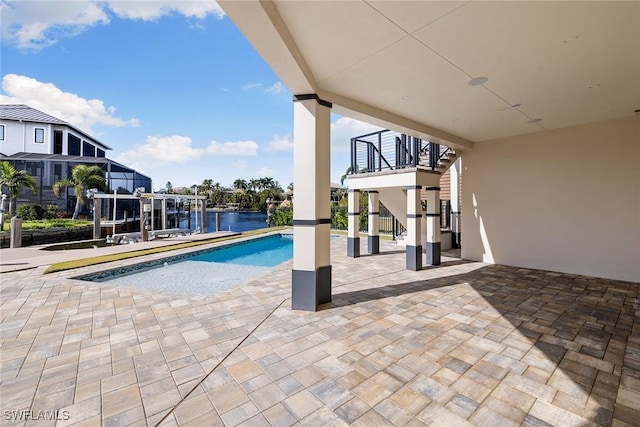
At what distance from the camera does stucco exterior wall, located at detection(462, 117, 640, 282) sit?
548cm

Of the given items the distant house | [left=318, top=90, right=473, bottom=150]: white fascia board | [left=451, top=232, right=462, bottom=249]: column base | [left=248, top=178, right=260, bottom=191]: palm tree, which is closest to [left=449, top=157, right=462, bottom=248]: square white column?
[left=451, top=232, right=462, bottom=249]: column base

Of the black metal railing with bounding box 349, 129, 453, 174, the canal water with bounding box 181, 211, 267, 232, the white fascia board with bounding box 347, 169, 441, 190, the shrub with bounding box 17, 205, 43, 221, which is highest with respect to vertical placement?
the black metal railing with bounding box 349, 129, 453, 174

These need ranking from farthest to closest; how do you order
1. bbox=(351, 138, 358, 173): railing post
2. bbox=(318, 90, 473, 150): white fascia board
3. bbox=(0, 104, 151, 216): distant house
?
bbox=(0, 104, 151, 216): distant house
bbox=(351, 138, 358, 173): railing post
bbox=(318, 90, 473, 150): white fascia board

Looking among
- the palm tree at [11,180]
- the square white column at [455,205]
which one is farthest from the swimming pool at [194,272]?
the palm tree at [11,180]

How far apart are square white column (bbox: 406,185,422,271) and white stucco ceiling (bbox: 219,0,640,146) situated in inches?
85.8

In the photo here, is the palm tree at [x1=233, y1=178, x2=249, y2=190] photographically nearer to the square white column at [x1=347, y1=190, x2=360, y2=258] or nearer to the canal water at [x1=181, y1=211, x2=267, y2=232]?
the canal water at [x1=181, y1=211, x2=267, y2=232]

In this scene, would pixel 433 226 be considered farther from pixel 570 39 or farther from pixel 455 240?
pixel 570 39

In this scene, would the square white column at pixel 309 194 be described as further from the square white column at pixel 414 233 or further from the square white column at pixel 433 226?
the square white column at pixel 433 226

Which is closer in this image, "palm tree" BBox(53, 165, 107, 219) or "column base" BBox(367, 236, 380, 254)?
"column base" BBox(367, 236, 380, 254)

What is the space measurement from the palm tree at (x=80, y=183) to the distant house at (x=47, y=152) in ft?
3.09

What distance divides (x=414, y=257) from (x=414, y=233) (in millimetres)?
579

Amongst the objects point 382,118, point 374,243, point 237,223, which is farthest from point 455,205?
point 237,223

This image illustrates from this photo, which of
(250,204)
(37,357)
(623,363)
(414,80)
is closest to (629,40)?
(414,80)

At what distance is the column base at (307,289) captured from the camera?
13.0 feet
